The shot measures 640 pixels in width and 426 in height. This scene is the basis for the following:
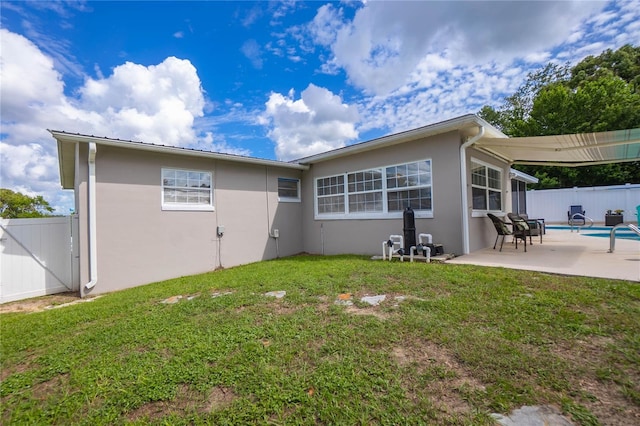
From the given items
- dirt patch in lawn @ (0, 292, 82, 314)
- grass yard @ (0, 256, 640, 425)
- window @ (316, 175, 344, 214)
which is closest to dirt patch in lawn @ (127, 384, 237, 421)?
grass yard @ (0, 256, 640, 425)

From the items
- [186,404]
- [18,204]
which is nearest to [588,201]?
[186,404]

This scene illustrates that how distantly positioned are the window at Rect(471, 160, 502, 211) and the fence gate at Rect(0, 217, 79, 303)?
989cm

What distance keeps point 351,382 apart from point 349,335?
76cm

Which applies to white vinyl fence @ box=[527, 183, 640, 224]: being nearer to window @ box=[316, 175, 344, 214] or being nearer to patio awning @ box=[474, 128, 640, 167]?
patio awning @ box=[474, 128, 640, 167]

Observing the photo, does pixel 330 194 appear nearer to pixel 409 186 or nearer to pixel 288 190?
pixel 288 190

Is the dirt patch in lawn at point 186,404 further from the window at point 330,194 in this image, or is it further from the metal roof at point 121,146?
the window at point 330,194

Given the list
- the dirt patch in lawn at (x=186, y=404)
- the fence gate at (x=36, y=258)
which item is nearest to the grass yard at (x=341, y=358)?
the dirt patch in lawn at (x=186, y=404)

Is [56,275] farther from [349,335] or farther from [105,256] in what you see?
[349,335]

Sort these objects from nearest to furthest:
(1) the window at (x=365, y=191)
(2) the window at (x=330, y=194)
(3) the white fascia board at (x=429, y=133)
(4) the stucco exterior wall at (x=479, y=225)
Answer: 1. (3) the white fascia board at (x=429, y=133)
2. (4) the stucco exterior wall at (x=479, y=225)
3. (1) the window at (x=365, y=191)
4. (2) the window at (x=330, y=194)

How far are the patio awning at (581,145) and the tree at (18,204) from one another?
22.9 m

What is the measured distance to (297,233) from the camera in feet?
32.4

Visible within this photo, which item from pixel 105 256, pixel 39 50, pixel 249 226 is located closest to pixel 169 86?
pixel 39 50

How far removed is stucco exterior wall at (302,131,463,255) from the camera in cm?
Answer: 659

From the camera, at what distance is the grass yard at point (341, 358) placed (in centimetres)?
184
